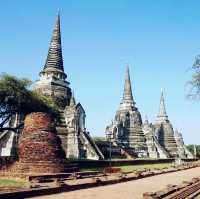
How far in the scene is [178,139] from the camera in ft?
198

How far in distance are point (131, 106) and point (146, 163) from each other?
909 inches

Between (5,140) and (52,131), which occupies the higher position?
(5,140)

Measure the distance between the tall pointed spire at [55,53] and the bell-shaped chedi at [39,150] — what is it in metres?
33.8

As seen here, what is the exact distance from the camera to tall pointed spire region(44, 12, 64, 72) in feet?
157

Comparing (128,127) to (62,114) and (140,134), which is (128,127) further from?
(62,114)

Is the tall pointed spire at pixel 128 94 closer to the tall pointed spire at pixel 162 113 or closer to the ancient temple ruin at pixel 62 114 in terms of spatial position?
the tall pointed spire at pixel 162 113

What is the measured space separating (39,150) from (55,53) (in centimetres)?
3680

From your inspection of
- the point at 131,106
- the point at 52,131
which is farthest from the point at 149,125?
the point at 52,131

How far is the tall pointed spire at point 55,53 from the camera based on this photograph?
4788cm

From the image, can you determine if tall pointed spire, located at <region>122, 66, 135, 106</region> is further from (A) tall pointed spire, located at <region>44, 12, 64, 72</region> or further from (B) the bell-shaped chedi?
(B) the bell-shaped chedi

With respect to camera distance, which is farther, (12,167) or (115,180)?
(12,167)

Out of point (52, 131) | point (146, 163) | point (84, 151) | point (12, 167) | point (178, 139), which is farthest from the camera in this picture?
point (178, 139)

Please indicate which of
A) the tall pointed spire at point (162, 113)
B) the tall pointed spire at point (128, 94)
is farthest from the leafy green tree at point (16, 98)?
the tall pointed spire at point (162, 113)

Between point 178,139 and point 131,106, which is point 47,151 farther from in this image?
point 178,139
